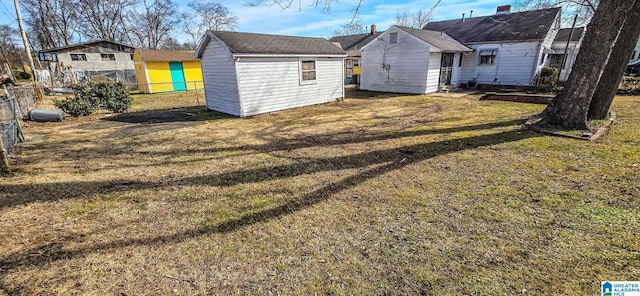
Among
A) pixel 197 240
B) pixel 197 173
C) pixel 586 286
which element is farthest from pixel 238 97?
pixel 586 286

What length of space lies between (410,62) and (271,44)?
8371 millimetres

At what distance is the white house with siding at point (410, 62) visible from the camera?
1499 centimetres

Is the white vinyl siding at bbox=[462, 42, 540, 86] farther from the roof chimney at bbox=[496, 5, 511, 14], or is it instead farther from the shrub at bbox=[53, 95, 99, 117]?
the shrub at bbox=[53, 95, 99, 117]

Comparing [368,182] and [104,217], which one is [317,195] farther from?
[104,217]

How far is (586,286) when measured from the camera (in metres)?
2.25

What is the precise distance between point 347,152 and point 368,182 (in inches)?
62.3

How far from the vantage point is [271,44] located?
35.8 feet

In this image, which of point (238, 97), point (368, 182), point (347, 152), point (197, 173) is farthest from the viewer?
point (238, 97)

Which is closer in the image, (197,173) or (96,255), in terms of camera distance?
(96,255)

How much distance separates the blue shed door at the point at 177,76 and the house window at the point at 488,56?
67.1 ft

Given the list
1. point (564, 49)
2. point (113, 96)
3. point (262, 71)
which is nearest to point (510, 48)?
point (564, 49)

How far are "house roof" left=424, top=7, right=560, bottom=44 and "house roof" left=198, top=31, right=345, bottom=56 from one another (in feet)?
33.3

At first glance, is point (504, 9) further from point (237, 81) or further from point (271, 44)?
point (237, 81)

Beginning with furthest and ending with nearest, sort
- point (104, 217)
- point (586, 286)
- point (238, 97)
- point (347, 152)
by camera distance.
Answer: point (238, 97), point (347, 152), point (104, 217), point (586, 286)
